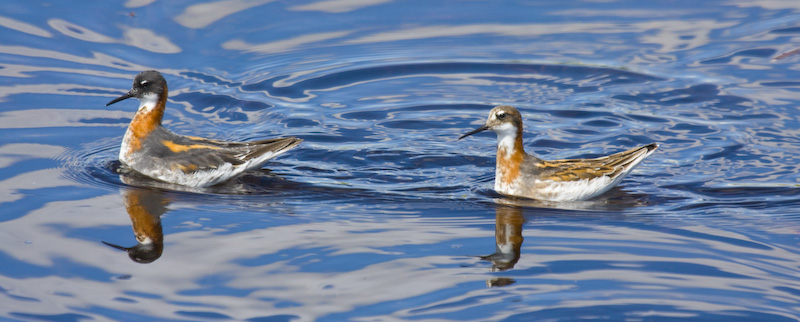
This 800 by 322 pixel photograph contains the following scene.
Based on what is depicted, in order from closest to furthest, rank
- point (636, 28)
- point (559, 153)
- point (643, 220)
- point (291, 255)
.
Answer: point (291, 255) → point (643, 220) → point (559, 153) → point (636, 28)

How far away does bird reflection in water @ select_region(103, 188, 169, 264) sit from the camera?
9375mm

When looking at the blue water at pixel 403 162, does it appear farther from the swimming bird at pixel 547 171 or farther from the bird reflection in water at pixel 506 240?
the swimming bird at pixel 547 171

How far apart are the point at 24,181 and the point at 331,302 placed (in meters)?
4.87

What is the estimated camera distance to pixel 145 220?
33.6 ft

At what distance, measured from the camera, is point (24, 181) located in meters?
11.3

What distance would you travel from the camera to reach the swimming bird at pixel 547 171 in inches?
447

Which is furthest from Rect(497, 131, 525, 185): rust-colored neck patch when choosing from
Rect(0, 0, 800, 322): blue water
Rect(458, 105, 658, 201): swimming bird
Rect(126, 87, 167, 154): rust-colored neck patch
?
Rect(126, 87, 167, 154): rust-colored neck patch

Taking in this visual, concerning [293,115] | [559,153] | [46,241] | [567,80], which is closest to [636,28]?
[567,80]

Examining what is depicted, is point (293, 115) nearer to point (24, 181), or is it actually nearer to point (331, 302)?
point (24, 181)

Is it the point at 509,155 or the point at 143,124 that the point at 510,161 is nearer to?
the point at 509,155

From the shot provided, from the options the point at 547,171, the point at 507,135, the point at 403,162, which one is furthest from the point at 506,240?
the point at 403,162

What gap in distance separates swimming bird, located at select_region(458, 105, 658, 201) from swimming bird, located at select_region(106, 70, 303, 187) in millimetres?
2551

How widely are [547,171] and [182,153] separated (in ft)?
14.4

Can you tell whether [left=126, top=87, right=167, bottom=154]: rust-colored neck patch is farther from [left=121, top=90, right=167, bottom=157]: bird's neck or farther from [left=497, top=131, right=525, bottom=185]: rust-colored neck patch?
[left=497, top=131, right=525, bottom=185]: rust-colored neck patch
